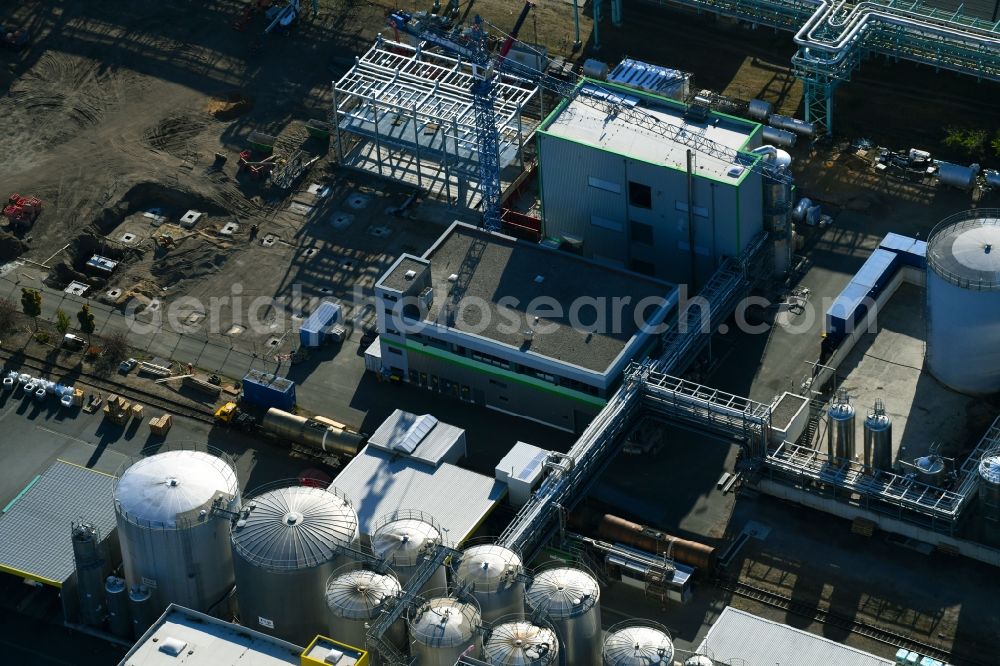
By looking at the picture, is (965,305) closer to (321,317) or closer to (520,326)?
(520,326)

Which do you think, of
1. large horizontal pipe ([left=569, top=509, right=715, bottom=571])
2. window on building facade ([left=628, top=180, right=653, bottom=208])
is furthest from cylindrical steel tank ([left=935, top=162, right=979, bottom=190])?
large horizontal pipe ([left=569, top=509, right=715, bottom=571])

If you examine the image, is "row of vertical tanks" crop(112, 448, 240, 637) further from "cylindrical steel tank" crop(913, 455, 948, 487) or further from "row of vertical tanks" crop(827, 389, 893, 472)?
"cylindrical steel tank" crop(913, 455, 948, 487)

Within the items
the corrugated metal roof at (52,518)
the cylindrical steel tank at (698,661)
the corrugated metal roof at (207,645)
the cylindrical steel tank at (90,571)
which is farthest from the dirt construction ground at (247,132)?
the cylindrical steel tank at (698,661)

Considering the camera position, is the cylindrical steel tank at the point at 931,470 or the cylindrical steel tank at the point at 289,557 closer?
the cylindrical steel tank at the point at 289,557

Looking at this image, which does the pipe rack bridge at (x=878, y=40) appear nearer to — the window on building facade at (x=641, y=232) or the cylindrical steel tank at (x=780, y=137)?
the cylindrical steel tank at (x=780, y=137)

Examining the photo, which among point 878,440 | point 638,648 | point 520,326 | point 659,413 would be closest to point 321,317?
point 520,326

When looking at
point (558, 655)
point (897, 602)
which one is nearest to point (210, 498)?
point (558, 655)

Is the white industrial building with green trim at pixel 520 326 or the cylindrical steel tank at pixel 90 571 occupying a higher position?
the white industrial building with green trim at pixel 520 326
